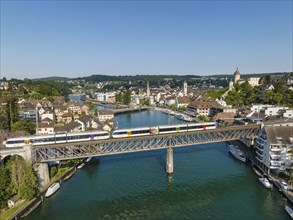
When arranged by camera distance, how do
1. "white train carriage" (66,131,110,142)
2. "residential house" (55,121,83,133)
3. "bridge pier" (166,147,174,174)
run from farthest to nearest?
"residential house" (55,121,83,133) < "bridge pier" (166,147,174,174) < "white train carriage" (66,131,110,142)

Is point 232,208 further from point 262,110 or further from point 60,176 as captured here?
point 262,110

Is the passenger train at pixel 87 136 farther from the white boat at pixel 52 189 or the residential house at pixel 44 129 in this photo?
the residential house at pixel 44 129

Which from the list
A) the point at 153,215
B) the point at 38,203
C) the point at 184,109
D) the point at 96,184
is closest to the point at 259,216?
the point at 153,215

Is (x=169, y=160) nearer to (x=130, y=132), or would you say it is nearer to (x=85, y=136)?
(x=130, y=132)

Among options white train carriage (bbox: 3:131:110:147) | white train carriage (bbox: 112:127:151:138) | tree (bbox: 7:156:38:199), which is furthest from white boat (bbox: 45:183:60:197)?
white train carriage (bbox: 112:127:151:138)

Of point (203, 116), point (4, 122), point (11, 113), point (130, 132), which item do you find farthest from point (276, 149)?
point (11, 113)

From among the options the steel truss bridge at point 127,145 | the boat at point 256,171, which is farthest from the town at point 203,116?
the steel truss bridge at point 127,145

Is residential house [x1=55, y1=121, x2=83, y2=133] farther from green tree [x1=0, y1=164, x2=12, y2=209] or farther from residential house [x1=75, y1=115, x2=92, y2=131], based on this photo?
green tree [x1=0, y1=164, x2=12, y2=209]
